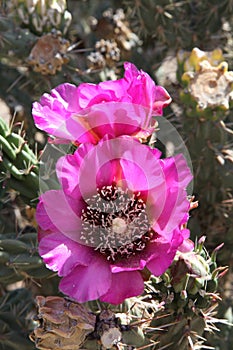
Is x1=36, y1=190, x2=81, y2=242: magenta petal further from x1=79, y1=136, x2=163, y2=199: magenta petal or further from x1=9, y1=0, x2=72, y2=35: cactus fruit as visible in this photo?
x1=9, y1=0, x2=72, y2=35: cactus fruit

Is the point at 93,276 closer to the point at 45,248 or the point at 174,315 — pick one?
the point at 45,248

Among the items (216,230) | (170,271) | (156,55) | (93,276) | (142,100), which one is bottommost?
(216,230)

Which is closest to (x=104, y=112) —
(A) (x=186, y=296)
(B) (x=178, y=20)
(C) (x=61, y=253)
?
(C) (x=61, y=253)

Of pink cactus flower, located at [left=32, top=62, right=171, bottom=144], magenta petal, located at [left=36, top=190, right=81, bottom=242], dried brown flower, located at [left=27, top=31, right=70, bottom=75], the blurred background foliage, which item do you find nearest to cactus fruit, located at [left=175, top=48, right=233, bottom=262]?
the blurred background foliage

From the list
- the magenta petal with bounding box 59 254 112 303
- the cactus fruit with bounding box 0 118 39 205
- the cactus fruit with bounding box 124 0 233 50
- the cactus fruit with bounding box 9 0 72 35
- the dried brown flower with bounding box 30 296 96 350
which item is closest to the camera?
the magenta petal with bounding box 59 254 112 303

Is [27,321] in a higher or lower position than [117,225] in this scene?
lower

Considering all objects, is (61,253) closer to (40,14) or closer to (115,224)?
(115,224)

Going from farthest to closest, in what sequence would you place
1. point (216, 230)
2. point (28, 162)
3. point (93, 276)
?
point (216, 230) → point (28, 162) → point (93, 276)

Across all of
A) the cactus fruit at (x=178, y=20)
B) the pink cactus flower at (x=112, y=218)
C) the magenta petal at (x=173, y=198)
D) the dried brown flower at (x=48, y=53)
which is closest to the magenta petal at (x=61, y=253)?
the pink cactus flower at (x=112, y=218)

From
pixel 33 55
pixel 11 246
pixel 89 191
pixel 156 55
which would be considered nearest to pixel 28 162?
pixel 11 246
